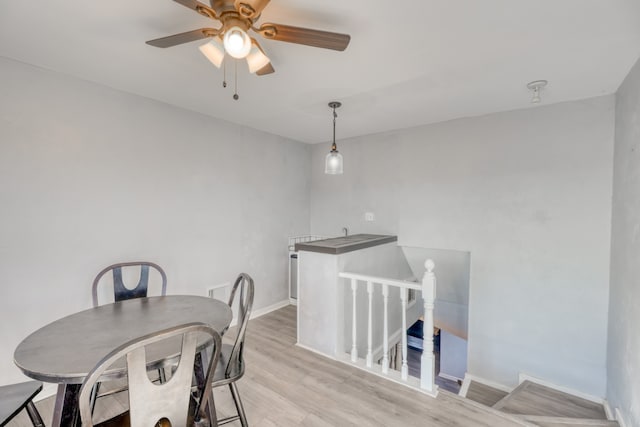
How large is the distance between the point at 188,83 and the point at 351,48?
1.38 metres

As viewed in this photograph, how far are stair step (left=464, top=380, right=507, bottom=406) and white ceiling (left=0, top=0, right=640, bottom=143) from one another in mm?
2921

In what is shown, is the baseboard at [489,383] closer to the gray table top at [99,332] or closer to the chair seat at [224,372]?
the chair seat at [224,372]

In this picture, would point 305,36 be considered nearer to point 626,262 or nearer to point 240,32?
point 240,32

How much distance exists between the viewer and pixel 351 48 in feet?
5.98

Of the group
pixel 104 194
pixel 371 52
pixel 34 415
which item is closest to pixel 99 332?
pixel 34 415

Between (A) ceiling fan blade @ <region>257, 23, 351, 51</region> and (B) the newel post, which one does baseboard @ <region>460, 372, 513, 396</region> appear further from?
(A) ceiling fan blade @ <region>257, 23, 351, 51</region>

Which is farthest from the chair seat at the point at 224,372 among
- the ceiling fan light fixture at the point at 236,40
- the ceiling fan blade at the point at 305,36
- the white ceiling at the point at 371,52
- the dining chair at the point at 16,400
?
the white ceiling at the point at 371,52

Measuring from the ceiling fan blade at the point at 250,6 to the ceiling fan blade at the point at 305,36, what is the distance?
0.07 m

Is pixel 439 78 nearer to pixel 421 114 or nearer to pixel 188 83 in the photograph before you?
pixel 421 114

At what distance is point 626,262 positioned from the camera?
206cm

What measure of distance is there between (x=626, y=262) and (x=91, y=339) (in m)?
3.37

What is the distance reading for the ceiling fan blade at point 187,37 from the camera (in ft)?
4.43

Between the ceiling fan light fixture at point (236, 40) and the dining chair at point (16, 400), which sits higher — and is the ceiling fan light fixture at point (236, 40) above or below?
above

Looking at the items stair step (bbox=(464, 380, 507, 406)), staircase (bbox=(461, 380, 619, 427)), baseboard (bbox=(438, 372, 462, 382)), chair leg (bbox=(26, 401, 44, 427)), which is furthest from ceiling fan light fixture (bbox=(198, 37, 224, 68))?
baseboard (bbox=(438, 372, 462, 382))
